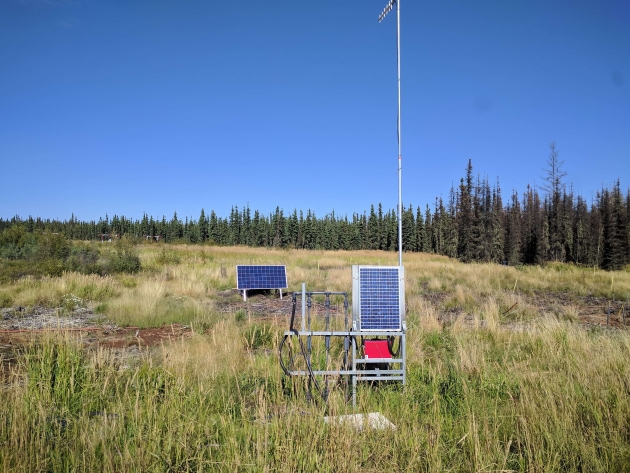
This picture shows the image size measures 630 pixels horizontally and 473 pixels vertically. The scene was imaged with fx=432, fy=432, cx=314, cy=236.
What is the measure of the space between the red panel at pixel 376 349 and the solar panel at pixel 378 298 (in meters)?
0.31

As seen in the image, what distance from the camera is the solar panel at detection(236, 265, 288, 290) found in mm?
15055

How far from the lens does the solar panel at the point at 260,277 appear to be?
1505cm

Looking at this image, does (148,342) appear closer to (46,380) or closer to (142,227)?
(46,380)

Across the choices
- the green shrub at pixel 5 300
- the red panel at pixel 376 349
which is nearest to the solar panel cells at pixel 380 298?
the red panel at pixel 376 349

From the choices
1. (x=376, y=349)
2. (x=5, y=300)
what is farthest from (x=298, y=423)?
(x=5, y=300)

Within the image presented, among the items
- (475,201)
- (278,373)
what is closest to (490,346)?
(278,373)

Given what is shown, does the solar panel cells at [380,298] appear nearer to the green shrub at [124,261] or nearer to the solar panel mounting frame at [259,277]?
the solar panel mounting frame at [259,277]

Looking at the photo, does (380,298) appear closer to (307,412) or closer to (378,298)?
(378,298)

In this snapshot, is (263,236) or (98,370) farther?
(263,236)

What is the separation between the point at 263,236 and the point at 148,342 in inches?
3116

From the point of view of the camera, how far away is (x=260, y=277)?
15.5 meters

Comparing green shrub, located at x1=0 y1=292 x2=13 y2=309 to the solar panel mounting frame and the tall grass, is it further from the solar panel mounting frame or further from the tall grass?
the tall grass

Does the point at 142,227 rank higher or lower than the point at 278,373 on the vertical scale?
higher

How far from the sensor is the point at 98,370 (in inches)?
185
